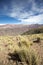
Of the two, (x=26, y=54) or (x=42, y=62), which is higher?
(x=26, y=54)

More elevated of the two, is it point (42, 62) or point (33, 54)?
point (33, 54)

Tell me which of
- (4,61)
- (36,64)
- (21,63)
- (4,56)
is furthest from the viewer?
(4,56)

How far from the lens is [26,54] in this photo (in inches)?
359

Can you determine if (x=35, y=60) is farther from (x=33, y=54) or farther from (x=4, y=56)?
(x=4, y=56)

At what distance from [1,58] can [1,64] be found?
1.16m

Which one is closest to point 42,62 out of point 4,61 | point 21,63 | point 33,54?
point 33,54

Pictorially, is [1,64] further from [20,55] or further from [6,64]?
[20,55]

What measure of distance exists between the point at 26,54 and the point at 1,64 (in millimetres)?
1738

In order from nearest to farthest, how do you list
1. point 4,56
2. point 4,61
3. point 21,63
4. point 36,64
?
point 36,64
point 21,63
point 4,61
point 4,56

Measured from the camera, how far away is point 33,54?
28.7ft

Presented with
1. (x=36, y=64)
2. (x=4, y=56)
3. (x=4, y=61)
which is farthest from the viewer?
(x=4, y=56)

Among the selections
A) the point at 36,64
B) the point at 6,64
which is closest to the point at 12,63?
the point at 6,64

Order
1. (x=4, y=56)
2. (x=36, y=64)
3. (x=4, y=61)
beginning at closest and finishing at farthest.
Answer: (x=36, y=64) < (x=4, y=61) < (x=4, y=56)

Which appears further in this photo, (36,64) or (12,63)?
(12,63)
